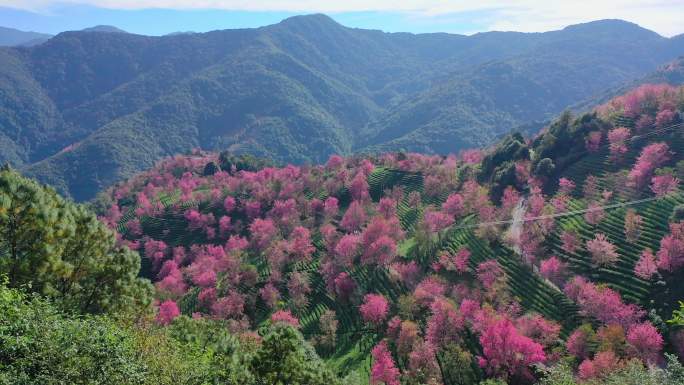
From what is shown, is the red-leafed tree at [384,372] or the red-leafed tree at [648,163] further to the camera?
the red-leafed tree at [648,163]

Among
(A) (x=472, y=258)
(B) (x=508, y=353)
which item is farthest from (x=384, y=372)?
(A) (x=472, y=258)

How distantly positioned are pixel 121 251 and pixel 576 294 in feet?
179

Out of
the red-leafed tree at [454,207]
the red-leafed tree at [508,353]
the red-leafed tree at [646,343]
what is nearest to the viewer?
the red-leafed tree at [646,343]

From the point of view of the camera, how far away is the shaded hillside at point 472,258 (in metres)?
49.5

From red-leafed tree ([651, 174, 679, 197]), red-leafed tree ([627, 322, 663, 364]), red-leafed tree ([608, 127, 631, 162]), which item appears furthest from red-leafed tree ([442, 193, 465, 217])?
red-leafed tree ([627, 322, 663, 364])

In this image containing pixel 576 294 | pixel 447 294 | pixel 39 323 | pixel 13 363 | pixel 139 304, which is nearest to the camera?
pixel 13 363

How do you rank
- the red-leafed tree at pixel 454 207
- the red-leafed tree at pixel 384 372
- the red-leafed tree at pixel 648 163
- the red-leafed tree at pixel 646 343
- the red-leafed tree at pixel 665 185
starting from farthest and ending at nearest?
the red-leafed tree at pixel 454 207 < the red-leafed tree at pixel 648 163 < the red-leafed tree at pixel 665 185 < the red-leafed tree at pixel 384 372 < the red-leafed tree at pixel 646 343

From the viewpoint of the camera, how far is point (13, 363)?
17.3 metres

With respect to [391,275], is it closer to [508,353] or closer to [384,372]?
[384,372]

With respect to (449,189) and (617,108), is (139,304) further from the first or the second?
(617,108)

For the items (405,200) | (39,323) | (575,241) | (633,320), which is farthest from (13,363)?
(405,200)

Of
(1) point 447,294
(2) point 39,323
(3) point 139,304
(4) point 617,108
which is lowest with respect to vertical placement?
(1) point 447,294

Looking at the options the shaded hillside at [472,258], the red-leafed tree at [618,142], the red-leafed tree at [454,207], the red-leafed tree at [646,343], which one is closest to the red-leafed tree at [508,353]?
the shaded hillside at [472,258]

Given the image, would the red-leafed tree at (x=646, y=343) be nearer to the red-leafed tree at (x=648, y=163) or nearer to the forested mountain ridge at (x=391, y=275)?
the forested mountain ridge at (x=391, y=275)
